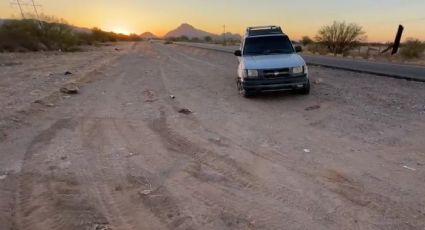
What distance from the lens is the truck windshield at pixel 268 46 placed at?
1359cm

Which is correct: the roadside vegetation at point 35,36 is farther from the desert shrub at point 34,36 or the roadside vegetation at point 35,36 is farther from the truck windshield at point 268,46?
the truck windshield at point 268,46

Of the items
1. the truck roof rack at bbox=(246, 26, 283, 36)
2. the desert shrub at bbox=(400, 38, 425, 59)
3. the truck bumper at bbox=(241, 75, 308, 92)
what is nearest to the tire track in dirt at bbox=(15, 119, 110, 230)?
the truck bumper at bbox=(241, 75, 308, 92)

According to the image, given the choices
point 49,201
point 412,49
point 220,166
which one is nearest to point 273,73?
point 220,166

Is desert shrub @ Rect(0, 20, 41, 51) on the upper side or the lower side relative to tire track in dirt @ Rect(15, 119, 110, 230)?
lower

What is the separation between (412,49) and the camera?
131 feet

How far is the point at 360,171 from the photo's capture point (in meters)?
6.06

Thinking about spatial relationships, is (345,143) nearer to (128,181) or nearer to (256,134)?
(256,134)

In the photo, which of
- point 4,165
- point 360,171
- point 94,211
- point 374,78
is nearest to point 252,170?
point 360,171

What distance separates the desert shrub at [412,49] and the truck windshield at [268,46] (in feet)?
91.4

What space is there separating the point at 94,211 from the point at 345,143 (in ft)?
15.4

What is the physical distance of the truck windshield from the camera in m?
13.6

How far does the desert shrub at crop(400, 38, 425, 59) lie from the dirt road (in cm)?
2976

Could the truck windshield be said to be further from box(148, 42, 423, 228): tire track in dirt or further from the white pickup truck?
box(148, 42, 423, 228): tire track in dirt

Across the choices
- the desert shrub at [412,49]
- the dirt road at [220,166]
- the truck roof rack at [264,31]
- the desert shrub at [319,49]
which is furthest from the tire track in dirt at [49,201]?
the desert shrub at [319,49]
